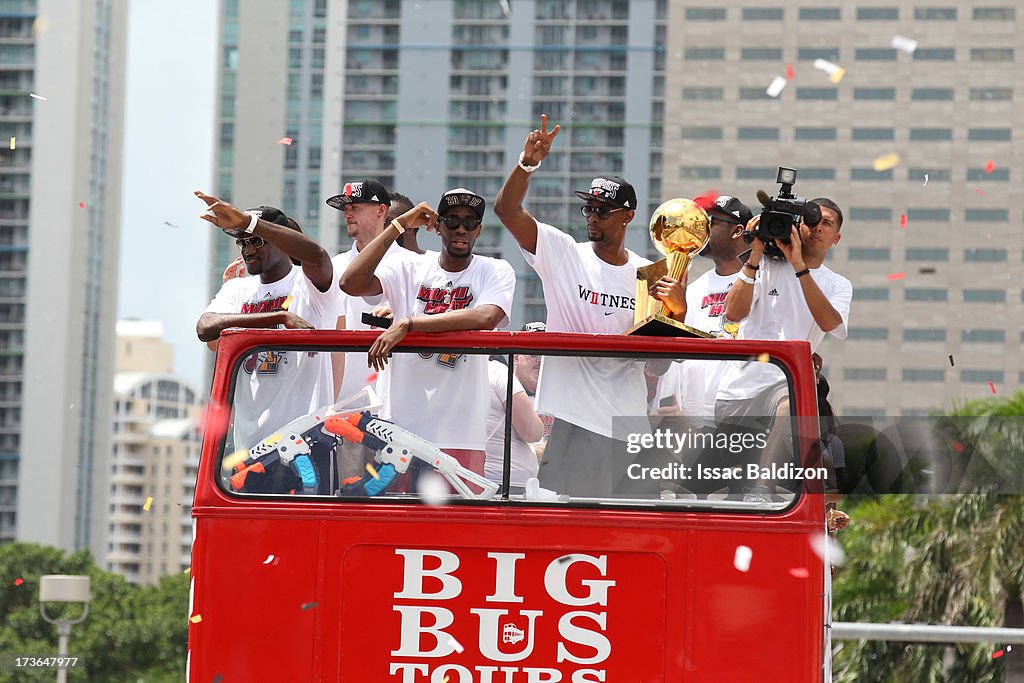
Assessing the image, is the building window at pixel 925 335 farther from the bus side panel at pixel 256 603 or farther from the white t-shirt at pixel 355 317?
the bus side panel at pixel 256 603

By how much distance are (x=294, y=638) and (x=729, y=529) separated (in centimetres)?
158

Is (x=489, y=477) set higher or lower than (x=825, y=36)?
lower

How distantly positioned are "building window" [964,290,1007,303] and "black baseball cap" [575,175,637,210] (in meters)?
107

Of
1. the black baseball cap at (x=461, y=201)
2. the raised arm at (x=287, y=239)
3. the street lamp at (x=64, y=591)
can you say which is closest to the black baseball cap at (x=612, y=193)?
the black baseball cap at (x=461, y=201)

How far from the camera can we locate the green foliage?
5088cm

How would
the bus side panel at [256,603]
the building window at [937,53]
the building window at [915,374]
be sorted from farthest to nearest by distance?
the building window at [915,374]
the building window at [937,53]
the bus side panel at [256,603]

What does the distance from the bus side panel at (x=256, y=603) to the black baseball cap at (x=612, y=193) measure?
165cm

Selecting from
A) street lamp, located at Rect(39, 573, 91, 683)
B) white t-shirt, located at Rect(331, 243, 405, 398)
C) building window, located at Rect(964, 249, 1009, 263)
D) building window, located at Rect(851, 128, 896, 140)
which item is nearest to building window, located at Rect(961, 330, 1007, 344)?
building window, located at Rect(964, 249, 1009, 263)

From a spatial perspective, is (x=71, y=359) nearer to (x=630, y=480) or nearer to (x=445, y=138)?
(x=445, y=138)

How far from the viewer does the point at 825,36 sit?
105375 mm

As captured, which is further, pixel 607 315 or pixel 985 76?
pixel 985 76

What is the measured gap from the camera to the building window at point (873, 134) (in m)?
105

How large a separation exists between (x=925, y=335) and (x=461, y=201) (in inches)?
4171

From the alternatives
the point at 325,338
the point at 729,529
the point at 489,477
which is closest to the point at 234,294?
the point at 325,338
